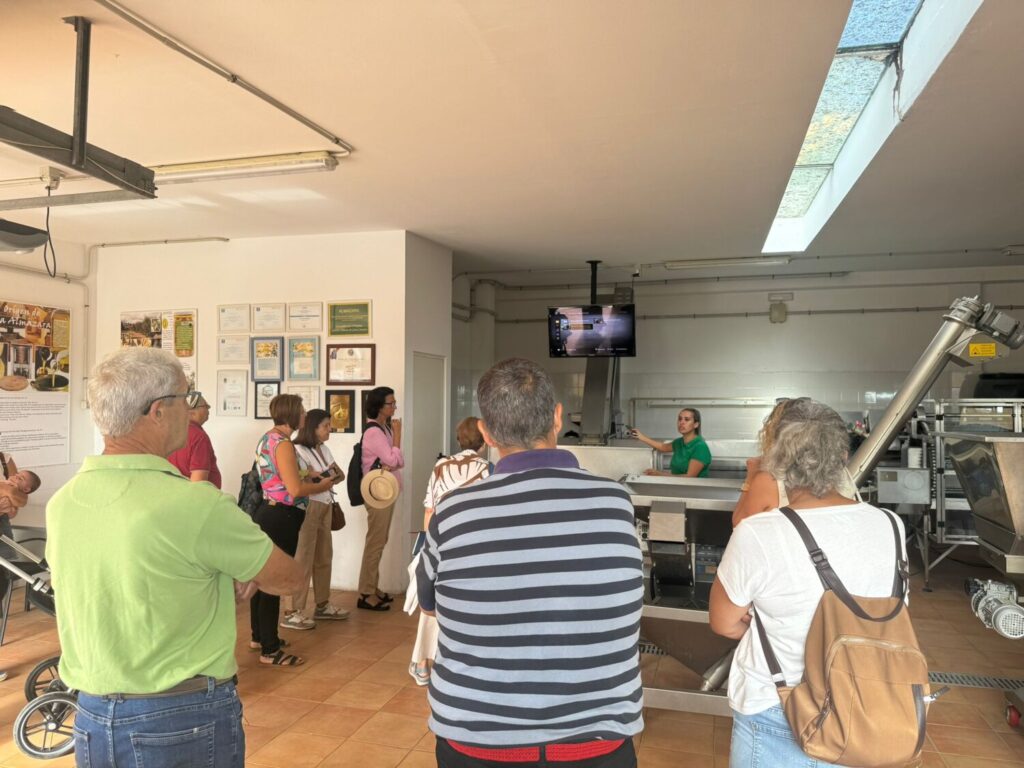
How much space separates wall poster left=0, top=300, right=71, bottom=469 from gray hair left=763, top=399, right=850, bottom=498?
232 inches

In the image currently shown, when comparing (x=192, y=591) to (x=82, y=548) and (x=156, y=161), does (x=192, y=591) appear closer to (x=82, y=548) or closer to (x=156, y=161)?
(x=82, y=548)

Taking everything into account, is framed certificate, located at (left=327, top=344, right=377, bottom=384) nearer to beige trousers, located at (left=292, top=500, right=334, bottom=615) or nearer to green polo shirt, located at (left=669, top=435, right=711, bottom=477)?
beige trousers, located at (left=292, top=500, right=334, bottom=615)

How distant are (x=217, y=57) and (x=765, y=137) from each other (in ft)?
8.38

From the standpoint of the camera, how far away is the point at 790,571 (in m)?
1.50

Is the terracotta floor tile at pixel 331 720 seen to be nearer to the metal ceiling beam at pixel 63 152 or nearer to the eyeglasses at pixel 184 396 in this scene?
the eyeglasses at pixel 184 396

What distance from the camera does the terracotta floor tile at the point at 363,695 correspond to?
3553 millimetres

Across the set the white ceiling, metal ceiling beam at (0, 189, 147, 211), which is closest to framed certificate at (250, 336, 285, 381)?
the white ceiling

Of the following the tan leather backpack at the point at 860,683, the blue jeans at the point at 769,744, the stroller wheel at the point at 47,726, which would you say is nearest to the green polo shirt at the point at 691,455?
the blue jeans at the point at 769,744

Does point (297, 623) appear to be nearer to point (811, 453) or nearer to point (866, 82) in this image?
point (811, 453)

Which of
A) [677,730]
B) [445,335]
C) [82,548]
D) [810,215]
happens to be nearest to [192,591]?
→ [82,548]

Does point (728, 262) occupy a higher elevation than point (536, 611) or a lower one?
higher

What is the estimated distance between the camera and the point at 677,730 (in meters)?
3.33

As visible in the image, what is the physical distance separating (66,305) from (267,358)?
6.08 ft

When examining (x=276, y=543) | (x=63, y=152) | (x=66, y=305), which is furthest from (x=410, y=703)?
(x=66, y=305)
